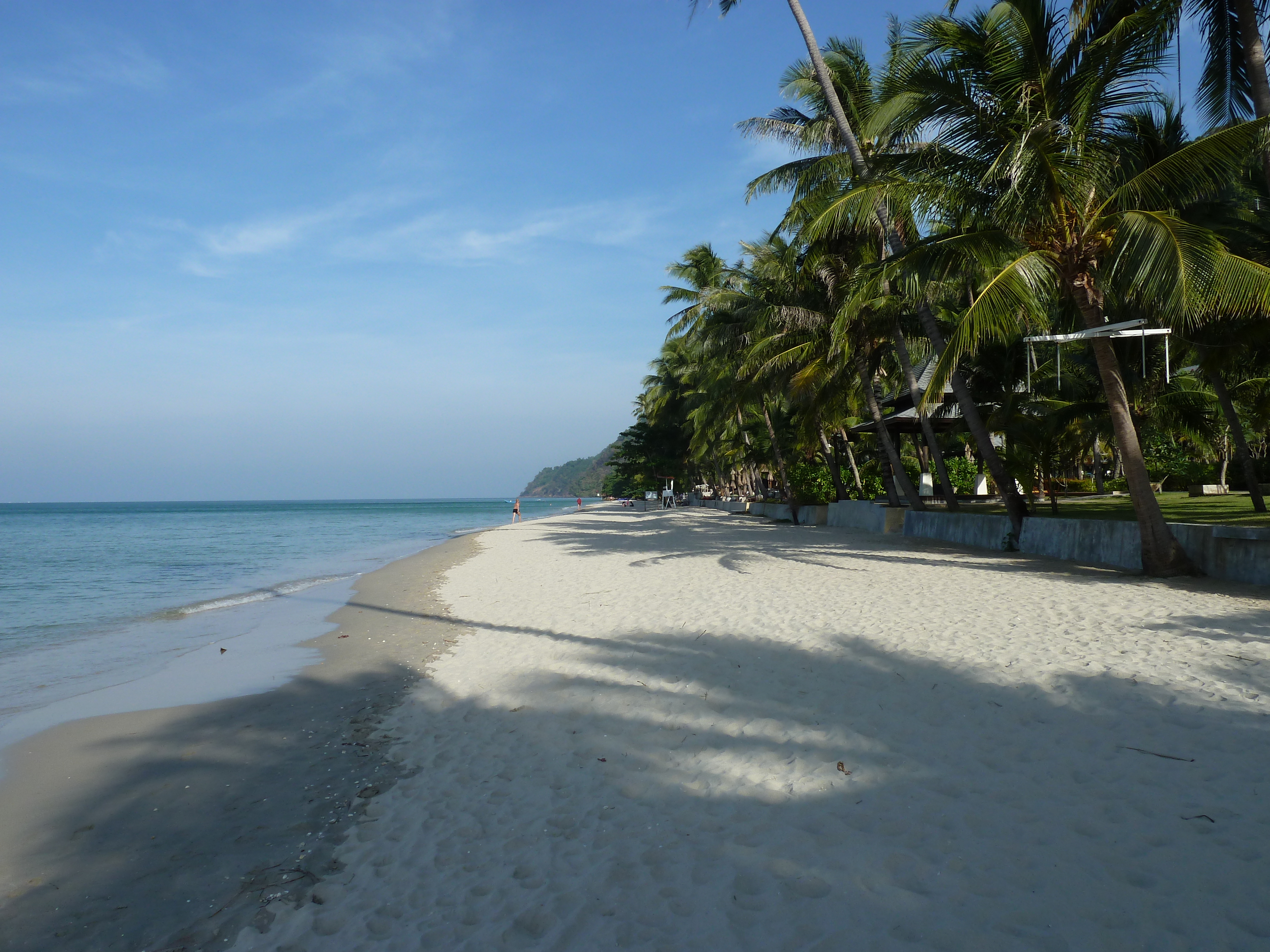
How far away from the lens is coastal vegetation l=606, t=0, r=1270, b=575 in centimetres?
879

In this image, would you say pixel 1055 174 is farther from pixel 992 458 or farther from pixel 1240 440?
pixel 1240 440

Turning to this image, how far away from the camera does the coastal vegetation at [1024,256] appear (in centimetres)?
879

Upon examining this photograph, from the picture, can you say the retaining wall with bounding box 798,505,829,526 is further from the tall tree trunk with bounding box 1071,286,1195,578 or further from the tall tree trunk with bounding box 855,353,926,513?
the tall tree trunk with bounding box 1071,286,1195,578

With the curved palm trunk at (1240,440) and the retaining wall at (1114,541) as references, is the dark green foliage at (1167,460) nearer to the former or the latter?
the curved palm trunk at (1240,440)

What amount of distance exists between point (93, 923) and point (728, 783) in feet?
9.16

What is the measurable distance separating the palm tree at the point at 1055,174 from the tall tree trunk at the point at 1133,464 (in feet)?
0.06

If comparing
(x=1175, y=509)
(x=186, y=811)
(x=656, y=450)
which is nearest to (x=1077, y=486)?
(x=1175, y=509)

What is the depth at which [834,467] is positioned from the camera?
25109mm

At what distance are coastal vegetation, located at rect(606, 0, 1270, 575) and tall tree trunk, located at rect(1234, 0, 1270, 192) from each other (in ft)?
0.10

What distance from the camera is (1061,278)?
381 inches

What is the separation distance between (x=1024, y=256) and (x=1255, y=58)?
351 cm

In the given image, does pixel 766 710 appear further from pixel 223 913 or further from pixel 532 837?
pixel 223 913

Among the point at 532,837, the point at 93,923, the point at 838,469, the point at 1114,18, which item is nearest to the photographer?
the point at 93,923

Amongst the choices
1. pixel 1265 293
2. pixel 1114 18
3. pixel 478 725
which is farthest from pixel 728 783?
pixel 1114 18
